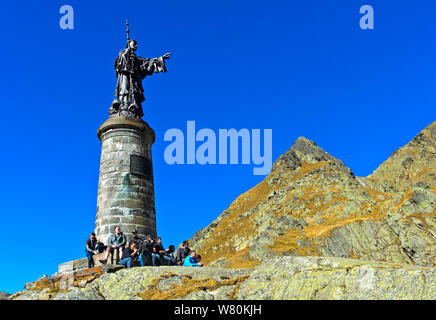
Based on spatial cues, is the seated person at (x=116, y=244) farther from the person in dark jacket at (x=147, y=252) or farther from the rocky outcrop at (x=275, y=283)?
the rocky outcrop at (x=275, y=283)

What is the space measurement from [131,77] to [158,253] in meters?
10.2

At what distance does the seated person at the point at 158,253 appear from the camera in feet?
50.6

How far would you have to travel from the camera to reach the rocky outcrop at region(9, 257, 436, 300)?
8.43m

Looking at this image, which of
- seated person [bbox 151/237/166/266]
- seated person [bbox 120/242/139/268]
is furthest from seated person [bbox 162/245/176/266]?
seated person [bbox 120/242/139/268]

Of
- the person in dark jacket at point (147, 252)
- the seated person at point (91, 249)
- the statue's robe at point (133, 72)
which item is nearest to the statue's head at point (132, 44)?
the statue's robe at point (133, 72)

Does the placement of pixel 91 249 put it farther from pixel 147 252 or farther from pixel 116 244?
pixel 147 252

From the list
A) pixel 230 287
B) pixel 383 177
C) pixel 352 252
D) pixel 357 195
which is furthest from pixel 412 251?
pixel 383 177

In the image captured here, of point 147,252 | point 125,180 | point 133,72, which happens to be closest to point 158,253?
point 147,252

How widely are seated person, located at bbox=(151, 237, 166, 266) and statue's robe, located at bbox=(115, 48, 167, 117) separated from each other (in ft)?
25.5

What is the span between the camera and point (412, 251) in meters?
68.4

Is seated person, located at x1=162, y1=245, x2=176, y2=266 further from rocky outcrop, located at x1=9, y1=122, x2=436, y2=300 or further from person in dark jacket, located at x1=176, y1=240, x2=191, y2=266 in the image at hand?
rocky outcrop, located at x1=9, y1=122, x2=436, y2=300

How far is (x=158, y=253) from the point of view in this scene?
15867mm

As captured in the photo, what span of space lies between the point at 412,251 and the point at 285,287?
6731 cm
